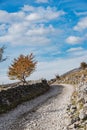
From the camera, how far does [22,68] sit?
106 meters

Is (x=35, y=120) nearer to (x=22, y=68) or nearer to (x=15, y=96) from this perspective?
(x=15, y=96)

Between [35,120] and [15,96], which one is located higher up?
[15,96]

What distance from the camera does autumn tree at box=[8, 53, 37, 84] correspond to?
105562mm

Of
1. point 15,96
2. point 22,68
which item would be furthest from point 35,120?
point 22,68

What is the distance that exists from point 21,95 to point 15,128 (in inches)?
960

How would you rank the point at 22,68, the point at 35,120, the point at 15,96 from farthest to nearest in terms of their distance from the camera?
the point at 22,68 → the point at 15,96 → the point at 35,120

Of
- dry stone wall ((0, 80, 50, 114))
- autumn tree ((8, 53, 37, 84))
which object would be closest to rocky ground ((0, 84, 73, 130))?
dry stone wall ((0, 80, 50, 114))

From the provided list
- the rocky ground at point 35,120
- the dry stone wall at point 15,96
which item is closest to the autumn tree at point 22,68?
the dry stone wall at point 15,96

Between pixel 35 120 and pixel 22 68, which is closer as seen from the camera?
pixel 35 120

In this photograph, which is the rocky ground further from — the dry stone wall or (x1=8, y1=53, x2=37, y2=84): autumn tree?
(x1=8, y1=53, x2=37, y2=84): autumn tree

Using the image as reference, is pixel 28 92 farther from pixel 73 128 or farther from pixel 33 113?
pixel 73 128

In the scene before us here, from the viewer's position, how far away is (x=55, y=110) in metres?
40.5

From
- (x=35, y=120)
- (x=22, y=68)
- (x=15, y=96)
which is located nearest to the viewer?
(x=35, y=120)

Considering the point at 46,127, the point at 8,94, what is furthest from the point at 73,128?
the point at 8,94
